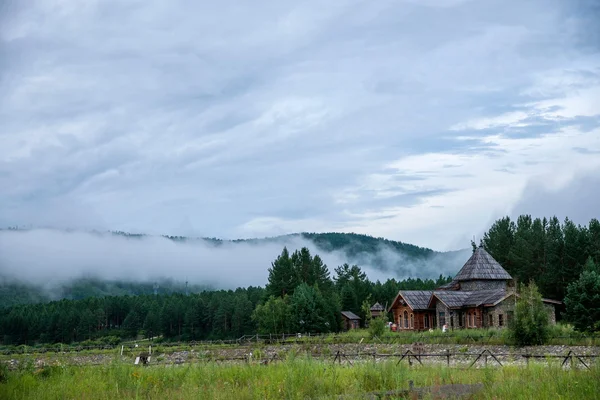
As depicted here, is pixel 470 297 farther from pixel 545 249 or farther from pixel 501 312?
pixel 545 249

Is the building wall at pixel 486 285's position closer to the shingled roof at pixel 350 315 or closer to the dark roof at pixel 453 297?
the dark roof at pixel 453 297

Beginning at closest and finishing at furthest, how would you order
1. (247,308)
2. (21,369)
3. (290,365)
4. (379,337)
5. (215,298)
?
(290,365) < (21,369) < (379,337) < (247,308) < (215,298)

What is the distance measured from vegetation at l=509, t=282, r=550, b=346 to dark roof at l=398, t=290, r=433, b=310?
1767 centimetres

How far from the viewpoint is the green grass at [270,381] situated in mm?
12867

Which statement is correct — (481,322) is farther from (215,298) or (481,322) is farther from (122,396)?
(215,298)

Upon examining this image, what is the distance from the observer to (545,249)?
6512 cm

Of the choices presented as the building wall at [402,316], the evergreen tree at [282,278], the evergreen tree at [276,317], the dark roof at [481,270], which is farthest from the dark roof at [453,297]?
the evergreen tree at [282,278]

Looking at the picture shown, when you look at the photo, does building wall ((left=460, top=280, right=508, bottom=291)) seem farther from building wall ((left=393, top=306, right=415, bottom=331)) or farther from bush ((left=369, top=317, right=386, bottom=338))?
bush ((left=369, top=317, right=386, bottom=338))

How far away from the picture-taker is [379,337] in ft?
147

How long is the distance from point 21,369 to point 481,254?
4439 cm

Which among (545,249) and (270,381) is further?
(545,249)

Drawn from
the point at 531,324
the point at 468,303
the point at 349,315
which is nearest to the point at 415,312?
the point at 468,303

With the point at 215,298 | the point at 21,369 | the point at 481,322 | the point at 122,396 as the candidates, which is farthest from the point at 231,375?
the point at 215,298

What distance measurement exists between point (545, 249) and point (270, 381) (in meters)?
57.5
